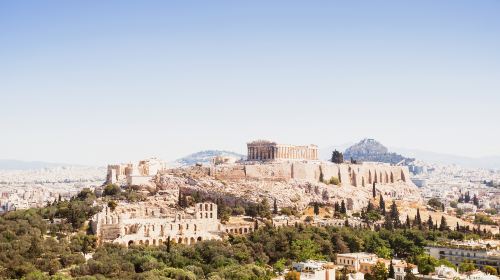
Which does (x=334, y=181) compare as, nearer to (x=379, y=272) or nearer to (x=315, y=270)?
(x=379, y=272)

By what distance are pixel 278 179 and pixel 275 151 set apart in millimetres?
7841

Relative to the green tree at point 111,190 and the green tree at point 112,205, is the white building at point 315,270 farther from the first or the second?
the green tree at point 111,190

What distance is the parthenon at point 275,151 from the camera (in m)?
82.8

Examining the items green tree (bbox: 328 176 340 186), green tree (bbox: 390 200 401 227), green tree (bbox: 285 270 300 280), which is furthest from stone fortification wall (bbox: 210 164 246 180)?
green tree (bbox: 285 270 300 280)

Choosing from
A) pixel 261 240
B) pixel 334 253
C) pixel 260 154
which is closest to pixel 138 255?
pixel 261 240

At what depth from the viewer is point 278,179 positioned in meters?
75.2

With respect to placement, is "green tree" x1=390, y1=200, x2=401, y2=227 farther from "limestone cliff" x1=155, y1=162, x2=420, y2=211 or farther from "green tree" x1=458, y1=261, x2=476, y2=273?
"green tree" x1=458, y1=261, x2=476, y2=273

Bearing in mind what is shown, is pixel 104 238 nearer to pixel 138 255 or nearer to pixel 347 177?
pixel 138 255

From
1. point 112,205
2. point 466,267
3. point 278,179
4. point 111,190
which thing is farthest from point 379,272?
point 278,179

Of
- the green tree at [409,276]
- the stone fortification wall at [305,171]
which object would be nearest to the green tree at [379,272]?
the green tree at [409,276]

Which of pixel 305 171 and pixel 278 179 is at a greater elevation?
pixel 305 171

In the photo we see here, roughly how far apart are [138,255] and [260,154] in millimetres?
39277

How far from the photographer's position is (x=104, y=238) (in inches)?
2039

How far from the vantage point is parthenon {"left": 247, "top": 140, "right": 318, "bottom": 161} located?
82.8 meters
